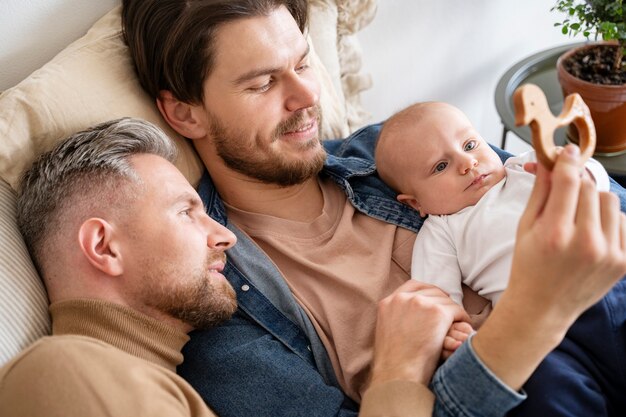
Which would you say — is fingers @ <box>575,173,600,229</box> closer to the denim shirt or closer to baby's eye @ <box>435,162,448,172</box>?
the denim shirt

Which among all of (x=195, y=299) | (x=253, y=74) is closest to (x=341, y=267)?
(x=195, y=299)

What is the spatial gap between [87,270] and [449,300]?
2.15 ft

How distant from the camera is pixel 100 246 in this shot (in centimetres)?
104

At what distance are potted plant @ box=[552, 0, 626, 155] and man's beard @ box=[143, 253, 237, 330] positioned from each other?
3.90ft

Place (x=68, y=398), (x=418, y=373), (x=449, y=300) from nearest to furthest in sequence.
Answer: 1. (x=68, y=398)
2. (x=418, y=373)
3. (x=449, y=300)

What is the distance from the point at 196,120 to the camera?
1380 mm

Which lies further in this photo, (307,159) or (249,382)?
(307,159)

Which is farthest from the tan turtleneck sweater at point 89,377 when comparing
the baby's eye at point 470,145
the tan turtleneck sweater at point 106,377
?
the baby's eye at point 470,145

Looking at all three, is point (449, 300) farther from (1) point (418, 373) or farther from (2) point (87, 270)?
(2) point (87, 270)

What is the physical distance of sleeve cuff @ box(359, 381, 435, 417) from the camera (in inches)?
37.5

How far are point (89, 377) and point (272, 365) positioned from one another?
366 mm

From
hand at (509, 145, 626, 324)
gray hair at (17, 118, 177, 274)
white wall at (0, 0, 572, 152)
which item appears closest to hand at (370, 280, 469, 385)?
hand at (509, 145, 626, 324)

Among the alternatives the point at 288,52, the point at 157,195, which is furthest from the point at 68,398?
the point at 288,52

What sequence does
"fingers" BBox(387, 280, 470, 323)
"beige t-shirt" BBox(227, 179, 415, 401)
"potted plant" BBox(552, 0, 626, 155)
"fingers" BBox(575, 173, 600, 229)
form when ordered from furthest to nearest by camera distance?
1. "potted plant" BBox(552, 0, 626, 155)
2. "beige t-shirt" BBox(227, 179, 415, 401)
3. "fingers" BBox(387, 280, 470, 323)
4. "fingers" BBox(575, 173, 600, 229)
